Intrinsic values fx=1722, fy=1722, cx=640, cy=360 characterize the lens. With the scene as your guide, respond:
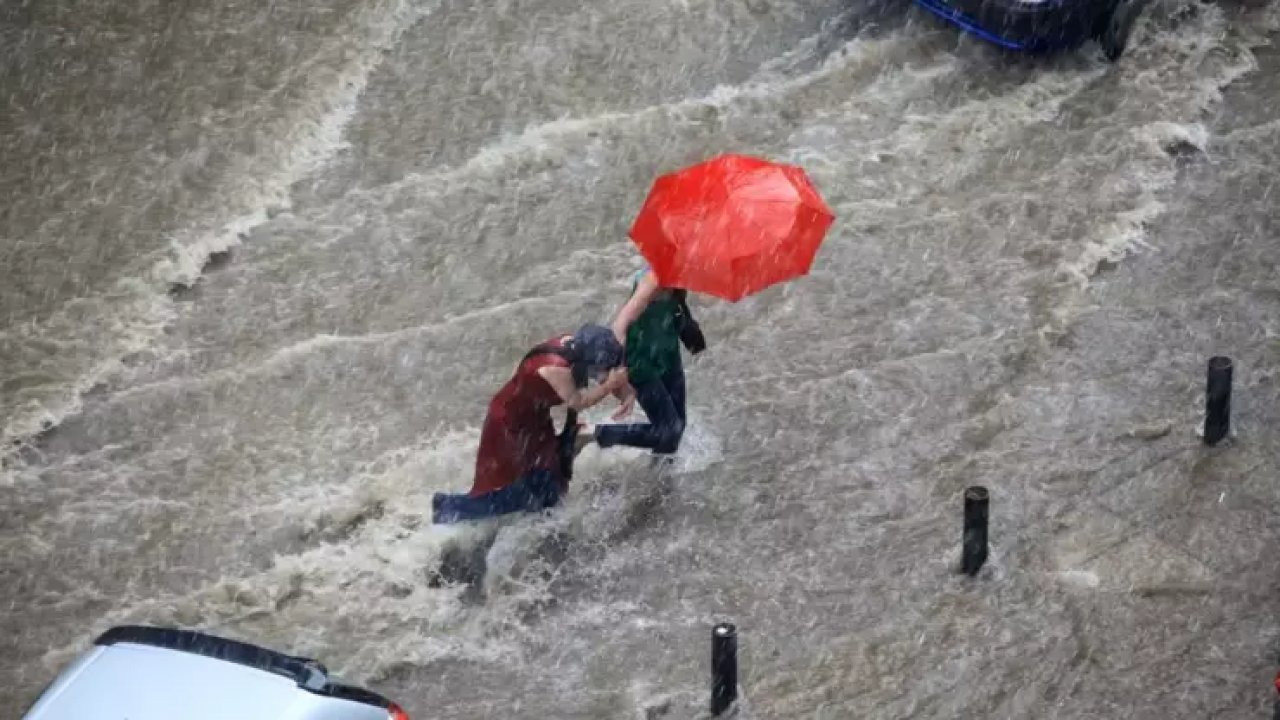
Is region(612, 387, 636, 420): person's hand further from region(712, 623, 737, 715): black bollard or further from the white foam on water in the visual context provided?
the white foam on water

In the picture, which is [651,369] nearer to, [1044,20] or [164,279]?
[164,279]

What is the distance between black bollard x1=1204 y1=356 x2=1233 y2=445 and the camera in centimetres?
927

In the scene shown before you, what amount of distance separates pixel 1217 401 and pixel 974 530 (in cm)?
174

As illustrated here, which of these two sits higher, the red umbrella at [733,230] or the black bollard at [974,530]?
the red umbrella at [733,230]

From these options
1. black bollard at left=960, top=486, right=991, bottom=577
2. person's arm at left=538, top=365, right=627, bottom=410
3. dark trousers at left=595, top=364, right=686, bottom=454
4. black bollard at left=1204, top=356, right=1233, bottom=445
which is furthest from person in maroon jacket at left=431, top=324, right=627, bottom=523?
black bollard at left=1204, top=356, right=1233, bottom=445

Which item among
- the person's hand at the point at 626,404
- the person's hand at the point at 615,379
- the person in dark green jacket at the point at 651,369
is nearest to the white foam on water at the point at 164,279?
the person's hand at the point at 626,404

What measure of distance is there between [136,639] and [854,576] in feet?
12.3

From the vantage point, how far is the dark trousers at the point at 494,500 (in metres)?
9.03

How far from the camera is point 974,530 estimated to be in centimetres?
871

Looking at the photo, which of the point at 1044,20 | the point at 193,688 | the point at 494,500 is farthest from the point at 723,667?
the point at 1044,20

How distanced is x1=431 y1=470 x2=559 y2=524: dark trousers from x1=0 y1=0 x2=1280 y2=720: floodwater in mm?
282

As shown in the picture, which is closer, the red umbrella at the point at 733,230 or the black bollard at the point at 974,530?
the red umbrella at the point at 733,230

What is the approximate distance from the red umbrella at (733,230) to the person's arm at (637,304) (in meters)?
0.14

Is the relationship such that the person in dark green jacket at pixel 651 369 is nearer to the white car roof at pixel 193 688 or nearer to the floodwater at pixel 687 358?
the floodwater at pixel 687 358
